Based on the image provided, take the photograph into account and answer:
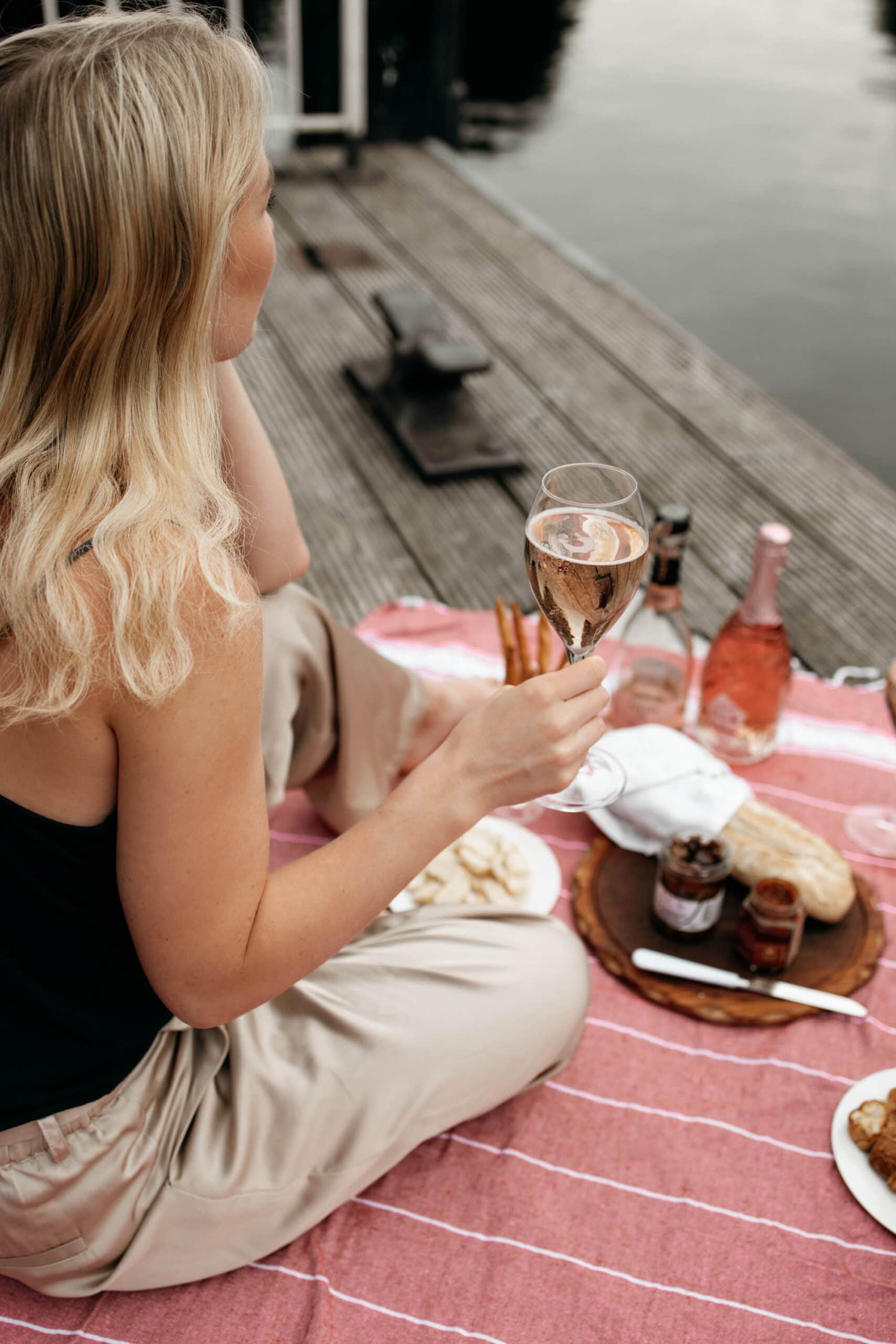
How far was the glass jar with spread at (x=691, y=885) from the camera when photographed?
1.65m

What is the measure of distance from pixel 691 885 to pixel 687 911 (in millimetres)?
54

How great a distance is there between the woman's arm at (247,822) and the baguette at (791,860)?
705 mm

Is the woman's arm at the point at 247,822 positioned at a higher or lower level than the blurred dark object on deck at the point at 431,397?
higher

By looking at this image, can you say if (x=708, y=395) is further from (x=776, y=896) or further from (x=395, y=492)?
(x=776, y=896)

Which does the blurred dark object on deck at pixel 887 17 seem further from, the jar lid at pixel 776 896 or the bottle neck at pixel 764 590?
the jar lid at pixel 776 896

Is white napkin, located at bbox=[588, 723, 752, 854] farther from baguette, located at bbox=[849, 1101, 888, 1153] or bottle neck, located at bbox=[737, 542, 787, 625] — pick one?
baguette, located at bbox=[849, 1101, 888, 1153]

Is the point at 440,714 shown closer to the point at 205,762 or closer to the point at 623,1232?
the point at 623,1232

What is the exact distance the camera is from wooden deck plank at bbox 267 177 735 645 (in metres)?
2.69

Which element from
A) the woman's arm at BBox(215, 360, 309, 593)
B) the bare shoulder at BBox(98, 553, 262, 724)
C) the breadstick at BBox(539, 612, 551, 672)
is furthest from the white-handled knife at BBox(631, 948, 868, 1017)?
the bare shoulder at BBox(98, 553, 262, 724)

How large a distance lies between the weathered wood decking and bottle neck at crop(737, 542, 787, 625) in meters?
0.59

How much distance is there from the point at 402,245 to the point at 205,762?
3.68 m

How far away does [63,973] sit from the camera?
1159 mm

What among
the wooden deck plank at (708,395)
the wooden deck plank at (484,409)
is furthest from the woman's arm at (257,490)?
the wooden deck plank at (708,395)

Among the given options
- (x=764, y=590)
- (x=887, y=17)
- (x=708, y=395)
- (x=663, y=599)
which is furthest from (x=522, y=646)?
(x=887, y=17)
